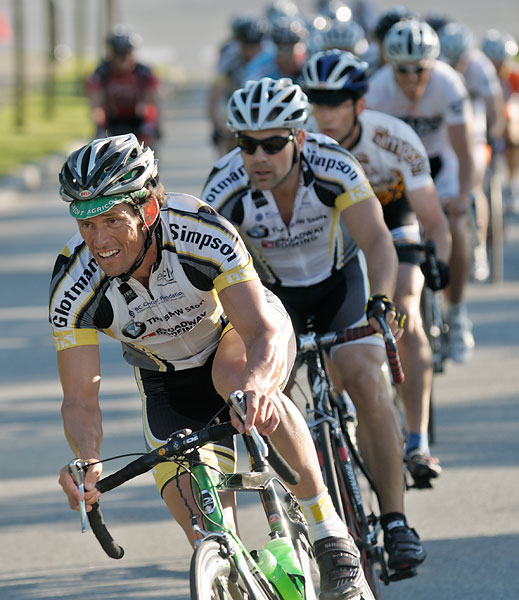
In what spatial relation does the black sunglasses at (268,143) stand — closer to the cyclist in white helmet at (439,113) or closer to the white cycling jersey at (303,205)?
the white cycling jersey at (303,205)

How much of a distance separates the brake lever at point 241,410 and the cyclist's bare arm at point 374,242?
1617 millimetres

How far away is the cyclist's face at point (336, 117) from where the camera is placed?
6.22 m

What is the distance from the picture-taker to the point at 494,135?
12258mm

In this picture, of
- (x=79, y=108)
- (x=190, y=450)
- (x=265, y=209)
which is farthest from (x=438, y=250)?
(x=79, y=108)

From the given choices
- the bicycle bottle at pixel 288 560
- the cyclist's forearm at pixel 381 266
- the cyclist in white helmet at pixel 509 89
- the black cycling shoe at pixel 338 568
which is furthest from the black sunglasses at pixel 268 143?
the cyclist in white helmet at pixel 509 89

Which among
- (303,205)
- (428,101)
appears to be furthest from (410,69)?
(303,205)

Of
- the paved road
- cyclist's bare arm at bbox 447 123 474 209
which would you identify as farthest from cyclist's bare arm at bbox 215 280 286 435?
cyclist's bare arm at bbox 447 123 474 209

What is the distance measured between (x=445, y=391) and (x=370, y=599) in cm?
414

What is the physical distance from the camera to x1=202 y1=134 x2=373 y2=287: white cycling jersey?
5.30 meters

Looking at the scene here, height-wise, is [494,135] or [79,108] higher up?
[494,135]

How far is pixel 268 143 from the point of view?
5184 millimetres

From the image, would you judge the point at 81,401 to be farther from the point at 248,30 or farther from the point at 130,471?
the point at 248,30

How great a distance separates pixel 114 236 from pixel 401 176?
2.85 meters

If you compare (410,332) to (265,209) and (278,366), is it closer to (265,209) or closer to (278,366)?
(265,209)
